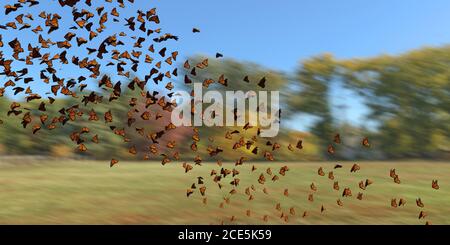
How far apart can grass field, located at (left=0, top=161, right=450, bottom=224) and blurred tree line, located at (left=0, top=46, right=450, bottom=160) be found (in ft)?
29.9

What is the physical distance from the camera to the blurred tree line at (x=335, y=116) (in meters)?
30.3

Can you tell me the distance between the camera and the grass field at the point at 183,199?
492 inches

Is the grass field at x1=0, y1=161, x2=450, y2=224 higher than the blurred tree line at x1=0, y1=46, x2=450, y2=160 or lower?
lower

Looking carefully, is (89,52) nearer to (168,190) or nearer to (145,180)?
(168,190)

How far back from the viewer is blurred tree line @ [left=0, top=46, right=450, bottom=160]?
30.3 m

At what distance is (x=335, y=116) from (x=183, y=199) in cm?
1758

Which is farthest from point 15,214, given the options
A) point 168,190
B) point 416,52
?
point 416,52

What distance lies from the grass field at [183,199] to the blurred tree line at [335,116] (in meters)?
9.11

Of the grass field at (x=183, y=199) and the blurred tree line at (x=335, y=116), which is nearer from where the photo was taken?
the grass field at (x=183, y=199)

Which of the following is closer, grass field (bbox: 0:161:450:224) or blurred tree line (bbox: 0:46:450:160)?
grass field (bbox: 0:161:450:224)

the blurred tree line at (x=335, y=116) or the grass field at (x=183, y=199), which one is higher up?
the blurred tree line at (x=335, y=116)

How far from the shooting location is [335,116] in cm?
3080

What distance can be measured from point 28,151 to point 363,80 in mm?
17321

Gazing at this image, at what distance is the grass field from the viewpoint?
12500mm
